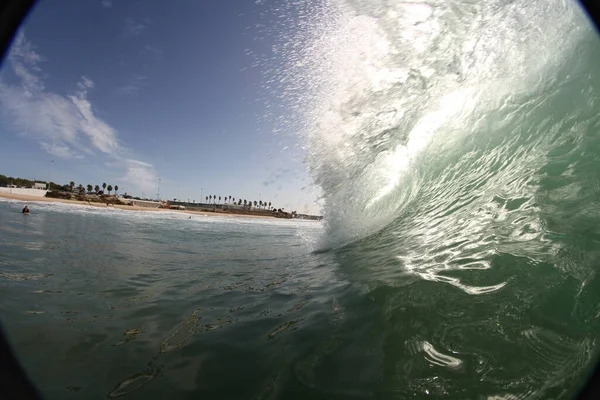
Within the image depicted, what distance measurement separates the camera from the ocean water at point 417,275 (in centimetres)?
197

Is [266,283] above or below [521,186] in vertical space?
below

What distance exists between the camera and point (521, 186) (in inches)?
156

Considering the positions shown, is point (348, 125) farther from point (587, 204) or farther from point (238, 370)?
point (238, 370)

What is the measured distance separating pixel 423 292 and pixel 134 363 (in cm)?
296

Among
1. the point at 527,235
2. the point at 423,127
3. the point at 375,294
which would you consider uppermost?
the point at 423,127

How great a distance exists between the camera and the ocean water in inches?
77.5

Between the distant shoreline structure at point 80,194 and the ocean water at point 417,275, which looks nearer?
the ocean water at point 417,275

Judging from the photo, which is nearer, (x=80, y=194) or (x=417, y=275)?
(x=417, y=275)

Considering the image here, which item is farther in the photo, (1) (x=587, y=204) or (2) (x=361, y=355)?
(1) (x=587, y=204)

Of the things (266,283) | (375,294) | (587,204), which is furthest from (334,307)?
(587,204)

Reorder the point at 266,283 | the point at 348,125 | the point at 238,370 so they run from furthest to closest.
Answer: the point at 348,125
the point at 266,283
the point at 238,370

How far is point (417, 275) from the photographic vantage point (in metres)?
3.35

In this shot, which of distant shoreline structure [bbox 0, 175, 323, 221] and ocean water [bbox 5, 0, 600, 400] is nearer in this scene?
ocean water [bbox 5, 0, 600, 400]

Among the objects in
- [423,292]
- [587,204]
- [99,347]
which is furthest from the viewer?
[587,204]
